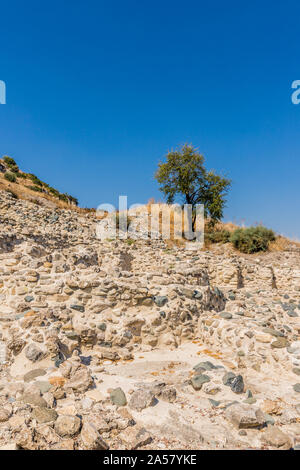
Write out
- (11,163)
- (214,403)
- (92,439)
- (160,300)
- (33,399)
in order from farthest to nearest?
(11,163) < (160,300) < (214,403) < (33,399) < (92,439)

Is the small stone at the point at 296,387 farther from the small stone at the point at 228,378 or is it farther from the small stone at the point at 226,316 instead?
the small stone at the point at 226,316

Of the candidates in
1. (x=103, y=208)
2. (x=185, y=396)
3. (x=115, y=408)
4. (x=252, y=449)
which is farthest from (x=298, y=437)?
(x=103, y=208)

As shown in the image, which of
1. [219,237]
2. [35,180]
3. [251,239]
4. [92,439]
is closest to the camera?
[92,439]

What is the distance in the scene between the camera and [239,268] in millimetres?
12758

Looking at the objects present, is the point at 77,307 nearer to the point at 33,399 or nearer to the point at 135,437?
the point at 33,399

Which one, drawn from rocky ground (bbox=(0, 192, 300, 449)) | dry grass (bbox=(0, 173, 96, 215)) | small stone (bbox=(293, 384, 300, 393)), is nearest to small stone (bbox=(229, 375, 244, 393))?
rocky ground (bbox=(0, 192, 300, 449))

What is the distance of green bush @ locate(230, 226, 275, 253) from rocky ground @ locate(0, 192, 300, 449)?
1226cm

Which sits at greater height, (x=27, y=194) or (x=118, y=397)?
(x=27, y=194)

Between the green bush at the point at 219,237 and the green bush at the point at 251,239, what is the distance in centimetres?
52

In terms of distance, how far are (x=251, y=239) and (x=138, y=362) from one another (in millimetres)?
16503

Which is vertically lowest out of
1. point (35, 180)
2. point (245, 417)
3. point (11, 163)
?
point (245, 417)

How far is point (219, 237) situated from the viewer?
2031cm

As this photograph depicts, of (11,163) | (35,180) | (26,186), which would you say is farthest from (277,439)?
(11,163)
